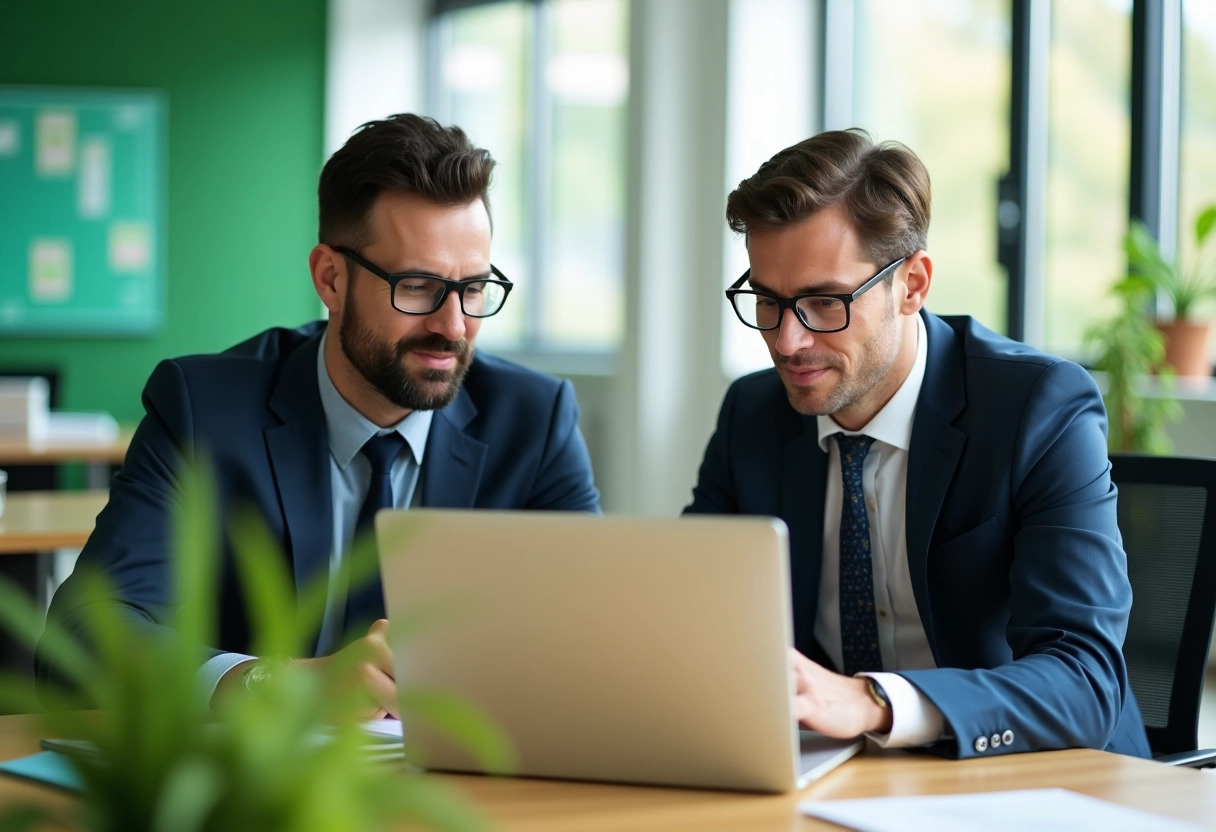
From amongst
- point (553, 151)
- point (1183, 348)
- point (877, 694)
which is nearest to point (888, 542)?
point (877, 694)

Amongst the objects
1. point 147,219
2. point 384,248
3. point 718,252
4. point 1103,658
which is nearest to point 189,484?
point 1103,658

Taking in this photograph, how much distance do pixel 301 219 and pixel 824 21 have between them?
3.04 metres

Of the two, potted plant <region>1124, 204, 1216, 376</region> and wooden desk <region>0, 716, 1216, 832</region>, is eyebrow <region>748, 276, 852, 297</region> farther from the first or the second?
potted plant <region>1124, 204, 1216, 376</region>

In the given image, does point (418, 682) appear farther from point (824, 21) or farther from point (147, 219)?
point (147, 219)

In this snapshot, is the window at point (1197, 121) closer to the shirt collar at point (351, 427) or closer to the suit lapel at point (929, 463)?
the suit lapel at point (929, 463)

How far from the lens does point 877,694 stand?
1.38 meters

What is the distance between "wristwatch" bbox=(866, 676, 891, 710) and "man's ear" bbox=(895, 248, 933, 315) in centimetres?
66

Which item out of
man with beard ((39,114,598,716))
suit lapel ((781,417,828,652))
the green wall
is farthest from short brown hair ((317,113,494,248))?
the green wall

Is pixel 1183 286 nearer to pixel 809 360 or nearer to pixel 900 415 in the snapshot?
pixel 900 415

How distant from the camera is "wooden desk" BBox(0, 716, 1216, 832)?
3.80 ft

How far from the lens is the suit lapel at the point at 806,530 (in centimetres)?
188

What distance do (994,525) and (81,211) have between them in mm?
6010

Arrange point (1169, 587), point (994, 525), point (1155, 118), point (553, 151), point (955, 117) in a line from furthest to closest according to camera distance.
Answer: point (553, 151)
point (955, 117)
point (1155, 118)
point (1169, 587)
point (994, 525)

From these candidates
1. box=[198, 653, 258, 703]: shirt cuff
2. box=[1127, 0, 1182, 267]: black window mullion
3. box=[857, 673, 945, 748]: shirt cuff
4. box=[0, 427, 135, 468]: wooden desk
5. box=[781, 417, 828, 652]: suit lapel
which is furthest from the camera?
box=[1127, 0, 1182, 267]: black window mullion
